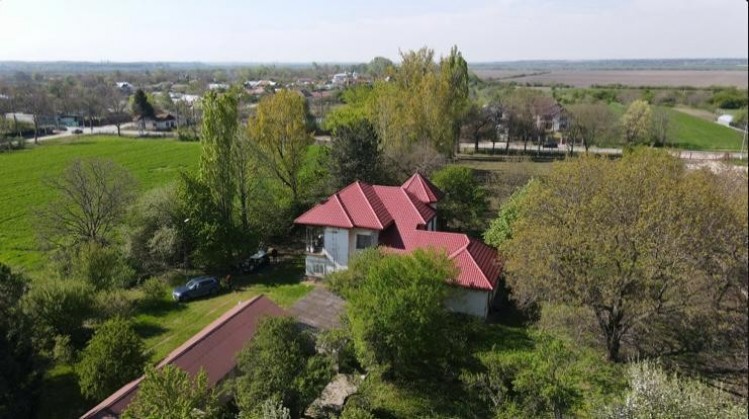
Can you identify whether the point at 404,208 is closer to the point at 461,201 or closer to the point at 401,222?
the point at 401,222

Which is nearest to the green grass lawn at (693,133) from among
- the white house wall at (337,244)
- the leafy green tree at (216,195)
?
the white house wall at (337,244)

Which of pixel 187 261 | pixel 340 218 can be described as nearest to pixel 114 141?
pixel 187 261

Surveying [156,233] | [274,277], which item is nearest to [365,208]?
[274,277]

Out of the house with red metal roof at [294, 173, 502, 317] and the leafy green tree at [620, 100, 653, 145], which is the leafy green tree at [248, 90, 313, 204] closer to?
the house with red metal roof at [294, 173, 502, 317]

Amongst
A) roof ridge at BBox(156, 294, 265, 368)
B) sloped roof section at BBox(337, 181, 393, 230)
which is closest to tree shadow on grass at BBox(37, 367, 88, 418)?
roof ridge at BBox(156, 294, 265, 368)

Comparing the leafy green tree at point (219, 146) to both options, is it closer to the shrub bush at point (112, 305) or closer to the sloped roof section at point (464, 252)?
the shrub bush at point (112, 305)

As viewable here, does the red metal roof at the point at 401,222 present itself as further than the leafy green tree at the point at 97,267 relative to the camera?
Yes
